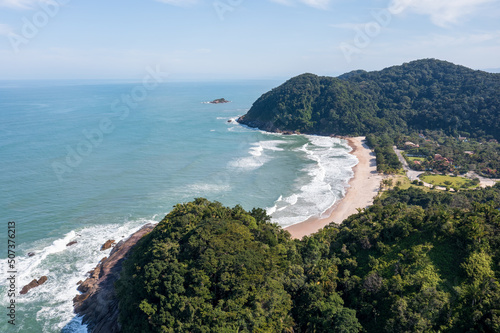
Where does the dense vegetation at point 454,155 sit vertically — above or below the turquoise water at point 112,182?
above

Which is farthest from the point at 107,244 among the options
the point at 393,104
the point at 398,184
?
the point at 393,104

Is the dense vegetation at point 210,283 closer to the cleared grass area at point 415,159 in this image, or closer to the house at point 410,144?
the cleared grass area at point 415,159

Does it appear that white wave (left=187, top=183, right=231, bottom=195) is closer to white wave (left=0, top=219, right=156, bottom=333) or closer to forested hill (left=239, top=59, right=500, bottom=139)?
white wave (left=0, top=219, right=156, bottom=333)

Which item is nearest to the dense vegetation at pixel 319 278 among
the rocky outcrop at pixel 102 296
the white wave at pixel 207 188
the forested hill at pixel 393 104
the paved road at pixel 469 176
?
the rocky outcrop at pixel 102 296

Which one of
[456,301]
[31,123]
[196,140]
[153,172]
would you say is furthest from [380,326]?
[31,123]

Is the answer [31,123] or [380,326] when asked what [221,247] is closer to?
[380,326]
